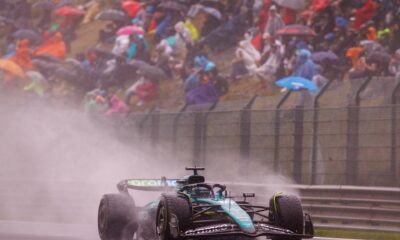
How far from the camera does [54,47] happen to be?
102ft

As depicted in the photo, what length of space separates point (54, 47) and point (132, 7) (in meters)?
4.29

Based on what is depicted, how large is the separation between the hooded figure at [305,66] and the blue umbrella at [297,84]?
0.22m

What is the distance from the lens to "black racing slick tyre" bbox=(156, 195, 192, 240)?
10.7 metres

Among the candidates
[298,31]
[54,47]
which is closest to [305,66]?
[298,31]

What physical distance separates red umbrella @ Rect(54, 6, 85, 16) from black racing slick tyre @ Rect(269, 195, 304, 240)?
2225 centimetres

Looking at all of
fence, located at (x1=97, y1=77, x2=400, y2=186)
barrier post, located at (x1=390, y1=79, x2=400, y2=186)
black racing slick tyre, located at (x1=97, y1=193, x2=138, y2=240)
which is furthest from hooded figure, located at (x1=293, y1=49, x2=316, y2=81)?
black racing slick tyre, located at (x1=97, y1=193, x2=138, y2=240)

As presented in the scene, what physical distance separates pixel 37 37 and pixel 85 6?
2856 mm

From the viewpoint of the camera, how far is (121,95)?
2648 centimetres

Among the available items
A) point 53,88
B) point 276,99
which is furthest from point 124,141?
point 53,88

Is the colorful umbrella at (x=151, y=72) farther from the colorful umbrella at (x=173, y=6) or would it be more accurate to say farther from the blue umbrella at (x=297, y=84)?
the blue umbrella at (x=297, y=84)

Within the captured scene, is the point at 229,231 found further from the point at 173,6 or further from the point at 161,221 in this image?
the point at 173,6

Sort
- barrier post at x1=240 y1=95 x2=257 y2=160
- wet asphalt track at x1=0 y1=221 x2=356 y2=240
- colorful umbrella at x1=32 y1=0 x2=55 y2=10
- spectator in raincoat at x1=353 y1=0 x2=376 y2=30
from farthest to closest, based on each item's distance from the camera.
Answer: colorful umbrella at x1=32 y1=0 x2=55 y2=10 → spectator in raincoat at x1=353 y1=0 x2=376 y2=30 → barrier post at x1=240 y1=95 x2=257 y2=160 → wet asphalt track at x1=0 y1=221 x2=356 y2=240

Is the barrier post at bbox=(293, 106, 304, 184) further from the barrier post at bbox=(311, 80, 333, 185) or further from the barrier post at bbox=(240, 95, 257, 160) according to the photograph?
the barrier post at bbox=(240, 95, 257, 160)

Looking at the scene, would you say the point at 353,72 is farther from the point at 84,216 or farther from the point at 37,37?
the point at 37,37
